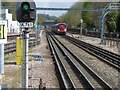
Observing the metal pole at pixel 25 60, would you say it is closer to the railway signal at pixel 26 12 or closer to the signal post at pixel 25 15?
the signal post at pixel 25 15

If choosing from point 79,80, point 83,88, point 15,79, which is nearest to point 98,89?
point 83,88

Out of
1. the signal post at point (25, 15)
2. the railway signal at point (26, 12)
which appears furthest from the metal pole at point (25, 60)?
the railway signal at point (26, 12)

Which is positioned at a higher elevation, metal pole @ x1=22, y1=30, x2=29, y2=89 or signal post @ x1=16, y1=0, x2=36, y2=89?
signal post @ x1=16, y1=0, x2=36, y2=89

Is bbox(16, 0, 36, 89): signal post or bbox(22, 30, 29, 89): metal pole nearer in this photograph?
bbox(22, 30, 29, 89): metal pole

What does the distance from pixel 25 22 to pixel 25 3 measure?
0.40m

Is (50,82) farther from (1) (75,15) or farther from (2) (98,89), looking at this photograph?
(1) (75,15)

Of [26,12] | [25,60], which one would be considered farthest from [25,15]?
[25,60]

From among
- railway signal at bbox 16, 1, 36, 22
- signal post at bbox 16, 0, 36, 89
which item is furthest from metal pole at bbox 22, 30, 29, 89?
railway signal at bbox 16, 1, 36, 22

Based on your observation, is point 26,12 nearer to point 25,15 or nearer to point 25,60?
point 25,15

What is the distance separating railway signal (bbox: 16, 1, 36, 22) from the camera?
21.6 ft

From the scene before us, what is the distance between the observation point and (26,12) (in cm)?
662

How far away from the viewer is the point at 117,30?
63.7 meters

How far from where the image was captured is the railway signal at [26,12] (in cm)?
657

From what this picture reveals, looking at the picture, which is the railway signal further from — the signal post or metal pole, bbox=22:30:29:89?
metal pole, bbox=22:30:29:89
